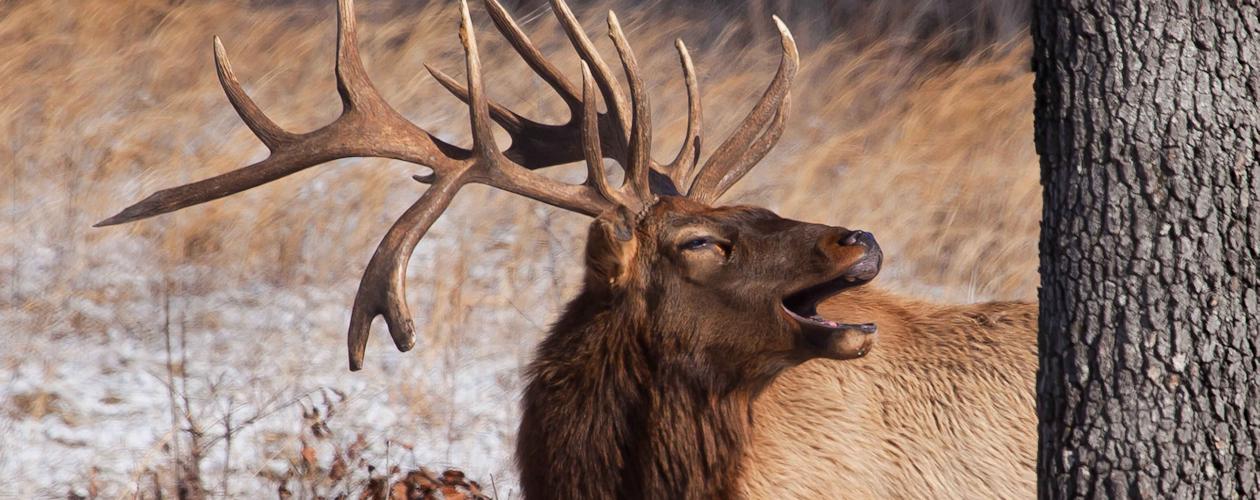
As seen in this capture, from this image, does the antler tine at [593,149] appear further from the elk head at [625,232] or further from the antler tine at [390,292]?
the antler tine at [390,292]

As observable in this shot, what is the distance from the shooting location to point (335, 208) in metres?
8.00

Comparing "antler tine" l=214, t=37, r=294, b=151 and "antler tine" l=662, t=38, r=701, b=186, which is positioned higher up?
"antler tine" l=662, t=38, r=701, b=186

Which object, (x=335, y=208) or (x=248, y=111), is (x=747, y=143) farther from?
(x=335, y=208)

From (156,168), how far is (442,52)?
2099 millimetres

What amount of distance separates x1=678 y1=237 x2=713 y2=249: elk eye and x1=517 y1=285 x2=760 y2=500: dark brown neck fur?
0.22 metres

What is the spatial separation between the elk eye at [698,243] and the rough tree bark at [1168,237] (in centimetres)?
133

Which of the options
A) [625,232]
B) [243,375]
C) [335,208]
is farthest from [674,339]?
[335,208]

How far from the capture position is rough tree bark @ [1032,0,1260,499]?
9.59 ft

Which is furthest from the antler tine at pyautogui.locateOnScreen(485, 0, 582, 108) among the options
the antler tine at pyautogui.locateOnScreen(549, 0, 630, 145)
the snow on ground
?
the snow on ground

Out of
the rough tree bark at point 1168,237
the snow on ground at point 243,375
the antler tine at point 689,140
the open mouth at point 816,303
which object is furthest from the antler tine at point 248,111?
the rough tree bark at point 1168,237

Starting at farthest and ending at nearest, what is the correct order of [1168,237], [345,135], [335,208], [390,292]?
[335,208], [345,135], [390,292], [1168,237]

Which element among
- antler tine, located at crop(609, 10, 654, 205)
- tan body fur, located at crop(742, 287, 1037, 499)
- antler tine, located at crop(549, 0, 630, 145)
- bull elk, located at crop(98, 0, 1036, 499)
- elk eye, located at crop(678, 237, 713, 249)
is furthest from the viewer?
antler tine, located at crop(549, 0, 630, 145)

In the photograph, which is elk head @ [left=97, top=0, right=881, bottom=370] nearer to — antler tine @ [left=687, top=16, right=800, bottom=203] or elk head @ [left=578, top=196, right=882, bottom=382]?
elk head @ [left=578, top=196, right=882, bottom=382]

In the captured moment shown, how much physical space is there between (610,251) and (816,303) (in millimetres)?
634
